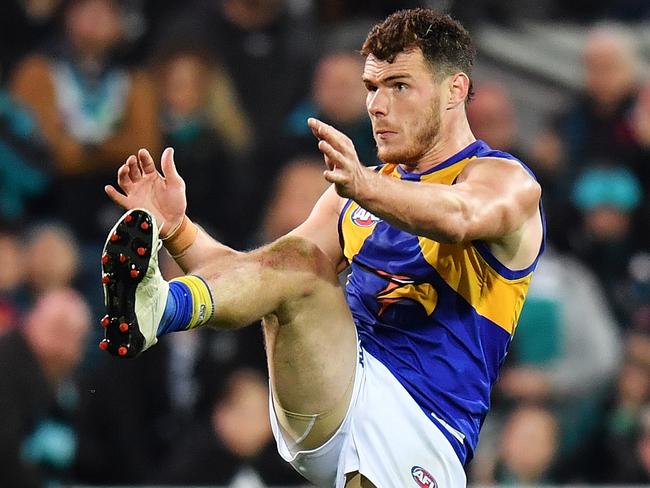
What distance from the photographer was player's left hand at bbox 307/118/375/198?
12.7 feet

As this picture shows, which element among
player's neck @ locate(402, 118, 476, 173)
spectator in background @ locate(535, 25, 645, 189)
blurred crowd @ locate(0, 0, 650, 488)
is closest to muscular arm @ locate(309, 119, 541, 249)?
player's neck @ locate(402, 118, 476, 173)

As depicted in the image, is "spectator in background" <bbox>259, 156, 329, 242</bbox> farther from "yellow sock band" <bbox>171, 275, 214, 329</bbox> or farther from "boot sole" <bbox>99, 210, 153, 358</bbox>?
"boot sole" <bbox>99, 210, 153, 358</bbox>

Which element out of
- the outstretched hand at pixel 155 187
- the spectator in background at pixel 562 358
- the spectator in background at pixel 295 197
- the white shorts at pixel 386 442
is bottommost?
the spectator in background at pixel 562 358

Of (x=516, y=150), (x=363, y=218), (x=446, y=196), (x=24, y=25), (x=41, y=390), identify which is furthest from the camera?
(x=24, y=25)

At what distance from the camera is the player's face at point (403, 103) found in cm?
445

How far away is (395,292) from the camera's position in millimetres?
4543

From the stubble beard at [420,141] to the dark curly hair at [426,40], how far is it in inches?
5.2

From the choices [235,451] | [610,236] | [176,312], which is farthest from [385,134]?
[610,236]

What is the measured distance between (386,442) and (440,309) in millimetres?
442

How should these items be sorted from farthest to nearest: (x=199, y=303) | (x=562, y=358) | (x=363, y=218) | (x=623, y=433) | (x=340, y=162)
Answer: (x=562, y=358), (x=623, y=433), (x=363, y=218), (x=199, y=303), (x=340, y=162)

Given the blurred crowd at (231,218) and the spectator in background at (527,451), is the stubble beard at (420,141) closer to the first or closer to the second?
the blurred crowd at (231,218)

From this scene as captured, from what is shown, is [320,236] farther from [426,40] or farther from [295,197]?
[295,197]

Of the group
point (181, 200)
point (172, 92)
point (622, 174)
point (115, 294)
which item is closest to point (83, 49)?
A: point (172, 92)

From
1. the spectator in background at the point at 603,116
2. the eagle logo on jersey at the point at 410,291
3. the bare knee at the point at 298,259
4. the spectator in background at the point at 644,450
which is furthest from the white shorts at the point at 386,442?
the spectator in background at the point at 603,116
